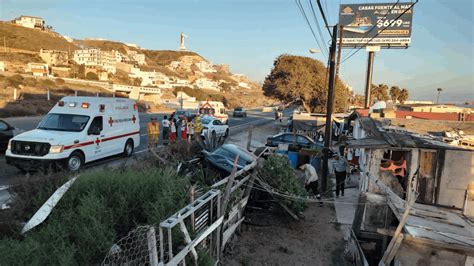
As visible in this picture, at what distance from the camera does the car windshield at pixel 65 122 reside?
10.8 meters

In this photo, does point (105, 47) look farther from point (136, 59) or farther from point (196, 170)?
point (196, 170)

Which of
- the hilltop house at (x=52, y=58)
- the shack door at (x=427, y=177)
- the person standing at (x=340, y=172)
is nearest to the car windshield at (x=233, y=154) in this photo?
the person standing at (x=340, y=172)

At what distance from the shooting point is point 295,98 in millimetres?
40969

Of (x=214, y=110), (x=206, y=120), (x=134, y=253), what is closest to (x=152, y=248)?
(x=134, y=253)

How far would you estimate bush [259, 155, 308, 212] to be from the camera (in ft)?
27.9

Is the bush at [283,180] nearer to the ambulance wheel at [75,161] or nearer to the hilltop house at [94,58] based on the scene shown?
the ambulance wheel at [75,161]

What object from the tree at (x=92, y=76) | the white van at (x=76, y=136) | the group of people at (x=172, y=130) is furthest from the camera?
the tree at (x=92, y=76)

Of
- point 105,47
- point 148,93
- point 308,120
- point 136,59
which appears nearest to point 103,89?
Result: point 148,93

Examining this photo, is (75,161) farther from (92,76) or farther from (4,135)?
(92,76)

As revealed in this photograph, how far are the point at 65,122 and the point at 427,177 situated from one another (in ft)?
36.7

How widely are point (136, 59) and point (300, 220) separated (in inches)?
6962

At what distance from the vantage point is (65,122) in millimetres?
10961

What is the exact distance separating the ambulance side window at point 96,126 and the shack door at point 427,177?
401 inches

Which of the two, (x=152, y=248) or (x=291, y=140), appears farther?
(x=291, y=140)
